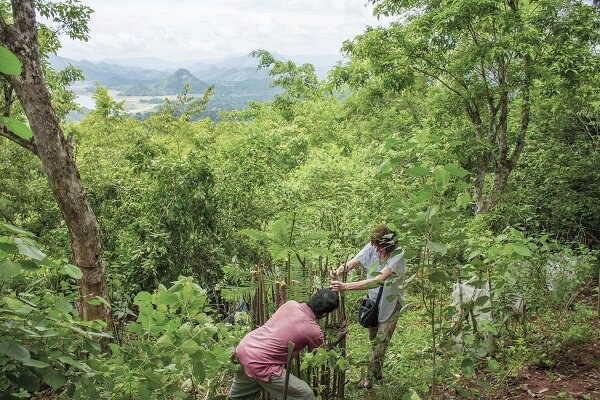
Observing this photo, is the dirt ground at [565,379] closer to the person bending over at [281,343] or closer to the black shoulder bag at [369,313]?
the black shoulder bag at [369,313]

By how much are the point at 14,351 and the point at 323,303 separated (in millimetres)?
1964

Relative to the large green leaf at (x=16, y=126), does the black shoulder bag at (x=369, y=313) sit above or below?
below

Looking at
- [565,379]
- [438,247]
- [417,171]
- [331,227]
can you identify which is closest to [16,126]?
[417,171]

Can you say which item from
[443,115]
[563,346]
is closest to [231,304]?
[563,346]

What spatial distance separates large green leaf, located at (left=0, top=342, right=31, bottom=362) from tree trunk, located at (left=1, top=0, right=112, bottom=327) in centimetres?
321

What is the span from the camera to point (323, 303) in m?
3.17

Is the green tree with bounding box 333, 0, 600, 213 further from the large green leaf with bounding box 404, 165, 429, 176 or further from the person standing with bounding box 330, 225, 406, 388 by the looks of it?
the large green leaf with bounding box 404, 165, 429, 176

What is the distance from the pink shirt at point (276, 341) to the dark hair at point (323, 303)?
6 centimetres

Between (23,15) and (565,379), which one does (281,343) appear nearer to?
(565,379)

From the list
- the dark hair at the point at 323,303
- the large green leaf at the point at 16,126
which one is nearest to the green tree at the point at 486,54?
the dark hair at the point at 323,303

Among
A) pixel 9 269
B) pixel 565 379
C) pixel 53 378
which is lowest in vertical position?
pixel 565 379

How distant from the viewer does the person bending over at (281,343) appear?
3.04 metres

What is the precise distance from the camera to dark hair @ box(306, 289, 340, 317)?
125 inches

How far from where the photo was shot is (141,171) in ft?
22.1
